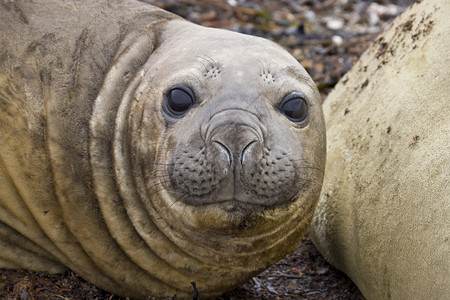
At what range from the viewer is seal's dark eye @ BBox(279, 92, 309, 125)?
11.9 ft

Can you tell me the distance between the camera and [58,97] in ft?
12.3

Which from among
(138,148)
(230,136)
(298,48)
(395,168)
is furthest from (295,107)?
(298,48)

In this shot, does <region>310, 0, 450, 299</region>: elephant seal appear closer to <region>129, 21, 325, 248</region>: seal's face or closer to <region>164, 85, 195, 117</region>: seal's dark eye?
Answer: <region>129, 21, 325, 248</region>: seal's face

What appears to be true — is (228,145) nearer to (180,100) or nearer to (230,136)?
(230,136)

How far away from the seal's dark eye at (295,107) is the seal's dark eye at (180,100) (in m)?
0.43

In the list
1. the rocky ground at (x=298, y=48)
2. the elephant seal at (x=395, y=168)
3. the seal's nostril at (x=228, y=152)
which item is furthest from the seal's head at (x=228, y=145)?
the rocky ground at (x=298, y=48)

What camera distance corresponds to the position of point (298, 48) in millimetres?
7473

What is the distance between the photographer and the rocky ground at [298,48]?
390 cm

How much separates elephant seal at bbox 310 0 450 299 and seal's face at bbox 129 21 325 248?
40 centimetres

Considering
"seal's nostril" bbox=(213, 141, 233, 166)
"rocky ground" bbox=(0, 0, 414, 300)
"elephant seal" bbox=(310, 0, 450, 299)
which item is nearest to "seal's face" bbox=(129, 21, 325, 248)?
"seal's nostril" bbox=(213, 141, 233, 166)

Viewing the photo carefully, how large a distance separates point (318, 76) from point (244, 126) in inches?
140

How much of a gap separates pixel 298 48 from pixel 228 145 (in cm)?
436

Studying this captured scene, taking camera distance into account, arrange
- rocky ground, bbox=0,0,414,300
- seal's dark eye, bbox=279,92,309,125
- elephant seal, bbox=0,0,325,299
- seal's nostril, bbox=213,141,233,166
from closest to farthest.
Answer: seal's nostril, bbox=213,141,233,166 → elephant seal, bbox=0,0,325,299 → seal's dark eye, bbox=279,92,309,125 → rocky ground, bbox=0,0,414,300

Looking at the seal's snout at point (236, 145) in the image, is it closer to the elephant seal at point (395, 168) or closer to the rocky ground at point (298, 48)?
the elephant seal at point (395, 168)
